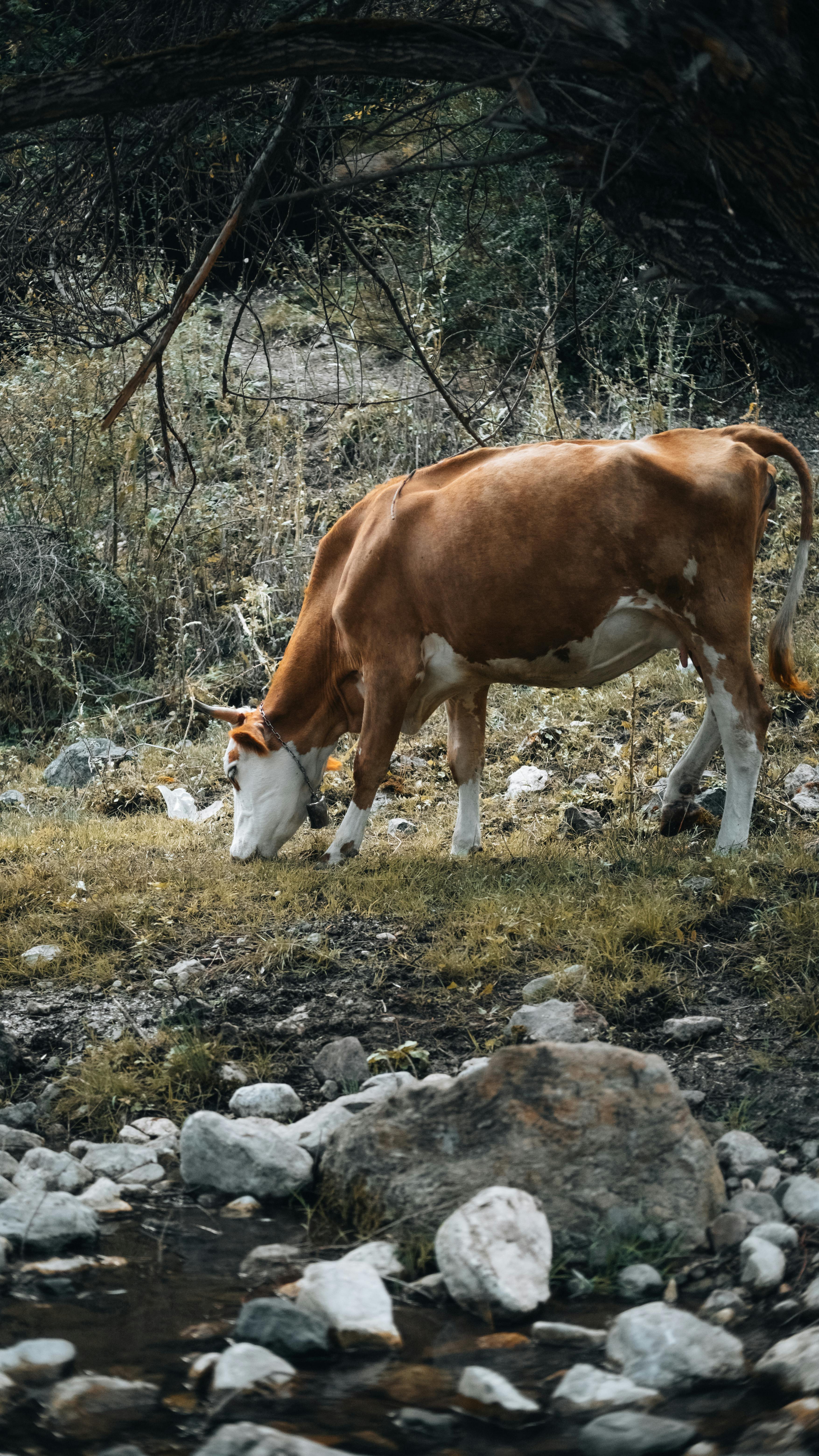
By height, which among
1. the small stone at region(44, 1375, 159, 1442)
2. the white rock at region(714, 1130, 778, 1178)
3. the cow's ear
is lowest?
the white rock at region(714, 1130, 778, 1178)

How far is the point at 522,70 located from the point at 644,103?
36 cm

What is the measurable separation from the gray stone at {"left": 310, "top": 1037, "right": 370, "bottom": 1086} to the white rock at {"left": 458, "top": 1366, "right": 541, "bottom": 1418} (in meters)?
1.56

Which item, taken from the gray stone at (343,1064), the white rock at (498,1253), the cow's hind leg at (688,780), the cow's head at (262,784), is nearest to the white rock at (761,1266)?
the white rock at (498,1253)

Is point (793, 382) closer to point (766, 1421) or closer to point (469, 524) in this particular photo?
point (469, 524)

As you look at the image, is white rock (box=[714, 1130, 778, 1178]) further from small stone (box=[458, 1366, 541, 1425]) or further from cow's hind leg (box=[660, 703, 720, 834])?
cow's hind leg (box=[660, 703, 720, 834])

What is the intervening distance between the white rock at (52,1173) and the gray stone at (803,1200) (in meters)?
1.86

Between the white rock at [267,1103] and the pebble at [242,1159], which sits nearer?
the pebble at [242,1159]

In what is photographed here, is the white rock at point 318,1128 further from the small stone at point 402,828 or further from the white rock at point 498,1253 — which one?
the small stone at point 402,828

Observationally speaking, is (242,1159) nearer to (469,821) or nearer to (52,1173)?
(52,1173)

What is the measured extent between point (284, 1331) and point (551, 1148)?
0.81 metres

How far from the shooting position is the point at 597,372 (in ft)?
34.0

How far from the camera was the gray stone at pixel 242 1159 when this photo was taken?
3467mm

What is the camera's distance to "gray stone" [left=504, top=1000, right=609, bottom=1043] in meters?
4.20

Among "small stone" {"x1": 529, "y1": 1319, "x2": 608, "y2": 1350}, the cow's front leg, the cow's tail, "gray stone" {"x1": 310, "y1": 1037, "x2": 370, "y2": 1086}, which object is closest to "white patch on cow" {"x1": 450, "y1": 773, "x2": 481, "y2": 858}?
the cow's front leg
